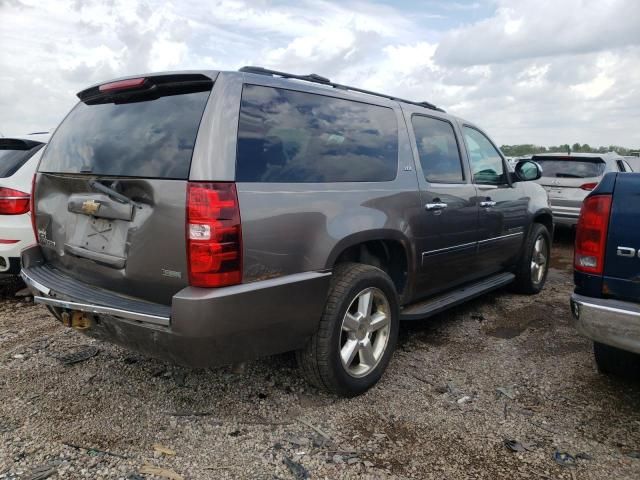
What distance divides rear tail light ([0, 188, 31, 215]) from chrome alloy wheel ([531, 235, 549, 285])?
4.88 metres

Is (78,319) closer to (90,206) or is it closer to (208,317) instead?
(90,206)

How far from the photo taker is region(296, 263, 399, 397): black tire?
282 cm

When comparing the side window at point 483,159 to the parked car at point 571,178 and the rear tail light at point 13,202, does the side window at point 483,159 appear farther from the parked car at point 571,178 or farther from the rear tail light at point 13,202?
the parked car at point 571,178

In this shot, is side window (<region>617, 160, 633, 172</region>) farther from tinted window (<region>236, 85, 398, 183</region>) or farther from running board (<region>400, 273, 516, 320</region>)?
tinted window (<region>236, 85, 398, 183</region>)

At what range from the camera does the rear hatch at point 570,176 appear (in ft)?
27.6

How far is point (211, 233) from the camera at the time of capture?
2287mm

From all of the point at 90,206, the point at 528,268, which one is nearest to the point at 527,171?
the point at 528,268

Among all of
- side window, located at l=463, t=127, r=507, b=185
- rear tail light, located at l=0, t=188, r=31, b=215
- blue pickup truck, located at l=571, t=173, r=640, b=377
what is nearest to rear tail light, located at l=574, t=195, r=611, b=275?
blue pickup truck, located at l=571, t=173, r=640, b=377

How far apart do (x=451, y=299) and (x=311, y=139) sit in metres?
1.86

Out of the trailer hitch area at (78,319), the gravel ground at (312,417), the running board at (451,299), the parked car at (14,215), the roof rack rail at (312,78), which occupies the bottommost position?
the gravel ground at (312,417)

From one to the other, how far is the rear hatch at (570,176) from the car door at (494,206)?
395 cm

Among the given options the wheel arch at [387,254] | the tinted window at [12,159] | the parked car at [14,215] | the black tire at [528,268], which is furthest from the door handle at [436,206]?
the tinted window at [12,159]

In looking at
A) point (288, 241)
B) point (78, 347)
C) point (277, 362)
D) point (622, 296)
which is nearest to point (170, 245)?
point (288, 241)

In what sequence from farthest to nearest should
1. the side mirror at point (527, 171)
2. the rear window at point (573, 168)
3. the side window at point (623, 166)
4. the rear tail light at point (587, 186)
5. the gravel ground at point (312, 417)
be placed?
the side window at point (623, 166) → the rear window at point (573, 168) → the rear tail light at point (587, 186) → the side mirror at point (527, 171) → the gravel ground at point (312, 417)
